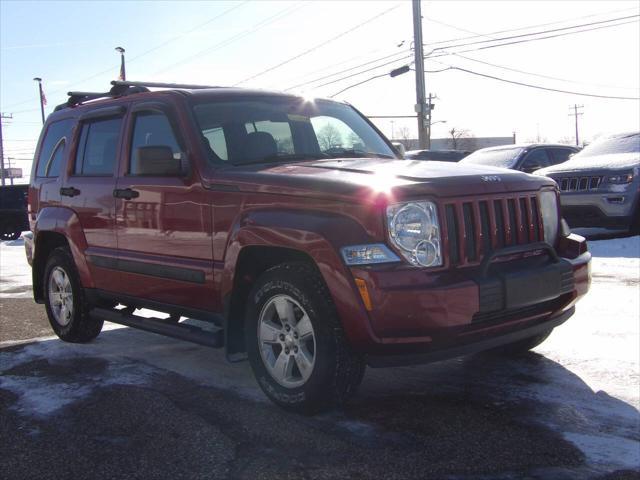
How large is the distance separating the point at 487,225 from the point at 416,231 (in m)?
0.49

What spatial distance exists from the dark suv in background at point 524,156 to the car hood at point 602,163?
4.18 ft

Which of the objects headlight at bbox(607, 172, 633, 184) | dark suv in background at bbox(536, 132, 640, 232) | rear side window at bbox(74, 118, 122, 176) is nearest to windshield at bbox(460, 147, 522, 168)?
dark suv in background at bbox(536, 132, 640, 232)

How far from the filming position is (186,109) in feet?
14.7

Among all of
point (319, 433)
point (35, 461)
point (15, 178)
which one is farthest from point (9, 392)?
point (15, 178)

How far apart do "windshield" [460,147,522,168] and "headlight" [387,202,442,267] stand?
29.7ft

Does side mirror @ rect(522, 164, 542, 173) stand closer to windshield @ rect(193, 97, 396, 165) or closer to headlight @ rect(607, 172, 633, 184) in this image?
headlight @ rect(607, 172, 633, 184)

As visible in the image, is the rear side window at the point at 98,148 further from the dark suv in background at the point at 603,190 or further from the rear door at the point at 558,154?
the rear door at the point at 558,154

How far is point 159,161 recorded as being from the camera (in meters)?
4.25

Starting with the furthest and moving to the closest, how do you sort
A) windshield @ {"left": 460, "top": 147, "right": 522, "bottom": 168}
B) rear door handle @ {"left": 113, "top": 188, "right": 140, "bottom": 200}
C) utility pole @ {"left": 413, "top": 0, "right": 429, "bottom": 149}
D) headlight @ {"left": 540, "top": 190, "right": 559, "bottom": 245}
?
utility pole @ {"left": 413, "top": 0, "right": 429, "bottom": 149} → windshield @ {"left": 460, "top": 147, "right": 522, "bottom": 168} → rear door handle @ {"left": 113, "top": 188, "right": 140, "bottom": 200} → headlight @ {"left": 540, "top": 190, "right": 559, "bottom": 245}

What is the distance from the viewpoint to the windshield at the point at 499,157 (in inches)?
482

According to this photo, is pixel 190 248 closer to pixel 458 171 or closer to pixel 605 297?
pixel 458 171

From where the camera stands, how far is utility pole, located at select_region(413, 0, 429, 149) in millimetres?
26375

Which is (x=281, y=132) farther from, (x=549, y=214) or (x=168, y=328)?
(x=549, y=214)

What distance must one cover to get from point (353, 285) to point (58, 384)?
7.82 feet
